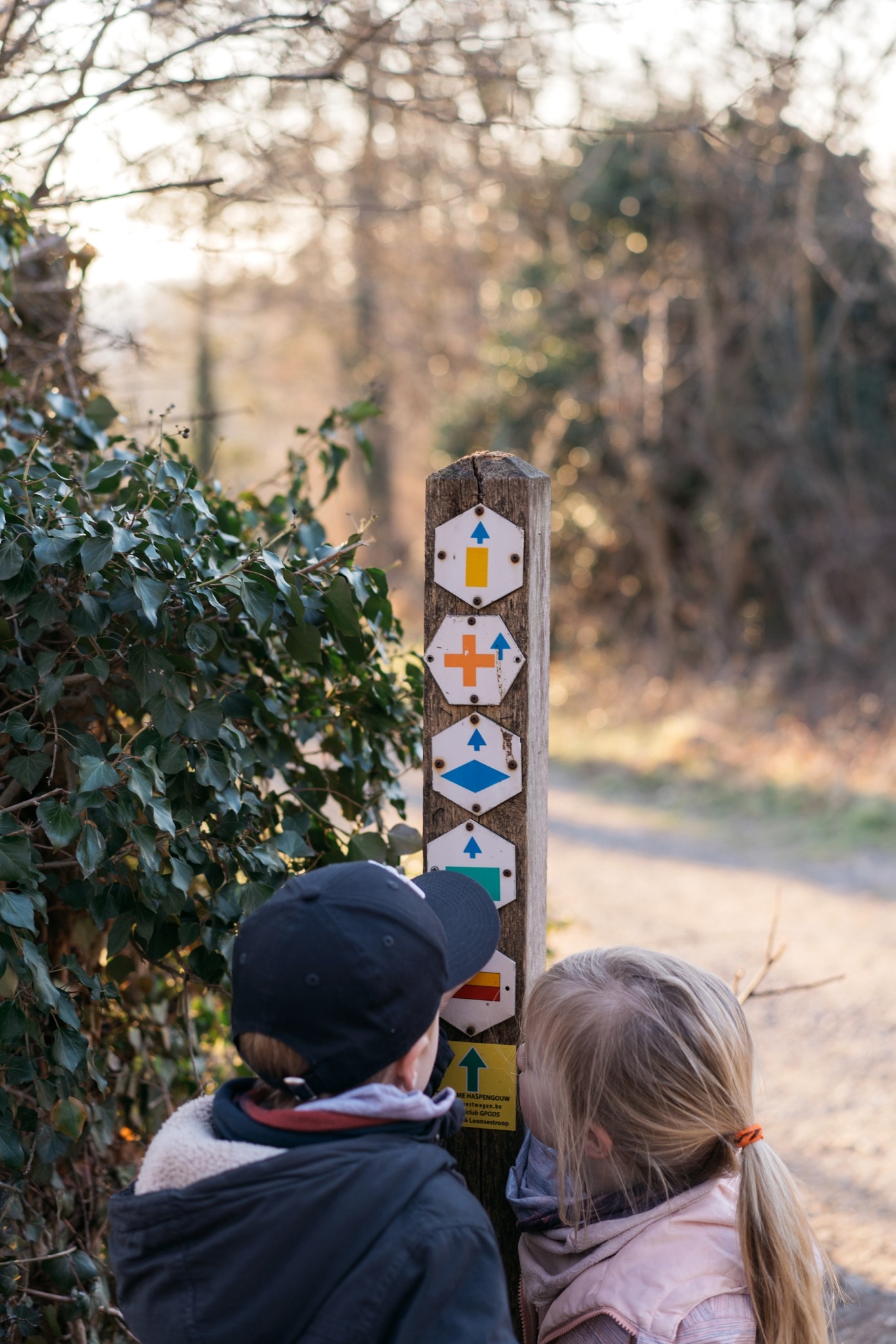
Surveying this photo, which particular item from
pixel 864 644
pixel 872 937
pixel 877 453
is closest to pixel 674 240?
pixel 877 453

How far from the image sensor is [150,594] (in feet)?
5.72

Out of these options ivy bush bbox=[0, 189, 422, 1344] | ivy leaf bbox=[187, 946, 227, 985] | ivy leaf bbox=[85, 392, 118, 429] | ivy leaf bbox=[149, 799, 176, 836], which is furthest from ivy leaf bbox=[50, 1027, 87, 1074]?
ivy leaf bbox=[85, 392, 118, 429]

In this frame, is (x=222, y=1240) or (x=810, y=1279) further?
(x=810, y=1279)

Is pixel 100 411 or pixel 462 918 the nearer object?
pixel 462 918

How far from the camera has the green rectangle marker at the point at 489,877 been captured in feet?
6.35

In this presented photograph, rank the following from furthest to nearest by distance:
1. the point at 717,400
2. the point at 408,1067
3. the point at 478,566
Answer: the point at 717,400, the point at 478,566, the point at 408,1067

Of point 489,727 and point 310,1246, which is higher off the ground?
point 489,727

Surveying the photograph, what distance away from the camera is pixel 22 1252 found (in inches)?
76.8

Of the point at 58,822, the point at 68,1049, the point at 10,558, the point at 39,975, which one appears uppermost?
the point at 10,558

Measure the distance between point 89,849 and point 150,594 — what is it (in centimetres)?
39

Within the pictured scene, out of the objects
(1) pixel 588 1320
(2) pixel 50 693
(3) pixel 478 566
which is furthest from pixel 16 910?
(1) pixel 588 1320

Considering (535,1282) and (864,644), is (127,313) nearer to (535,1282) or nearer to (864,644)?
(535,1282)

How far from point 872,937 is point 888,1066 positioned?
147 centimetres

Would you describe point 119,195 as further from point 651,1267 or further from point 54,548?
point 651,1267
